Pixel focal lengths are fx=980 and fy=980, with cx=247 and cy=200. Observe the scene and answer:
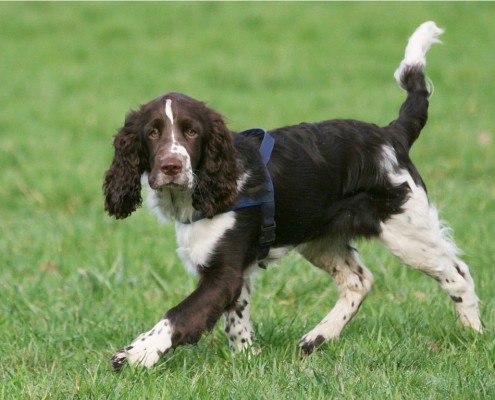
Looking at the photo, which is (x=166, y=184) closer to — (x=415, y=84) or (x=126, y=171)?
(x=126, y=171)

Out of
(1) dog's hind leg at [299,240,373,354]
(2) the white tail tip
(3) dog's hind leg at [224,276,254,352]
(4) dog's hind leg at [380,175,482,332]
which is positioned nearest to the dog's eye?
(3) dog's hind leg at [224,276,254,352]

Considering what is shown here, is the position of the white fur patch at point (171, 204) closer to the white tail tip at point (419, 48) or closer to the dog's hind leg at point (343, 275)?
the dog's hind leg at point (343, 275)

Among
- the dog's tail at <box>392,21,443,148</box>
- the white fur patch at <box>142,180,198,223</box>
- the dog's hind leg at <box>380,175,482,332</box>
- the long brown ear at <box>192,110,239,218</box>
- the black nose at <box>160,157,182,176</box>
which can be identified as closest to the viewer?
the black nose at <box>160,157,182,176</box>

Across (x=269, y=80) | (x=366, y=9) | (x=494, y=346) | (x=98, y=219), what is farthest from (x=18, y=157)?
(x=366, y=9)

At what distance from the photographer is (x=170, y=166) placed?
401 cm

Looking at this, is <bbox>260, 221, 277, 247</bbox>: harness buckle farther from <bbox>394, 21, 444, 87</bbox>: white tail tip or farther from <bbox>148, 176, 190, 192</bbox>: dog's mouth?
<bbox>394, 21, 444, 87</bbox>: white tail tip

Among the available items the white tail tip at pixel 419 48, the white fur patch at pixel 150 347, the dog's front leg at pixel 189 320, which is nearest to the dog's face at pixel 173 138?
the dog's front leg at pixel 189 320

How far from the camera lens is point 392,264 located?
6227 millimetres

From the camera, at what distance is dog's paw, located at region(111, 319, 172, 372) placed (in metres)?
4.07

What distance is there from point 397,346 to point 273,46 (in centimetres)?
1206

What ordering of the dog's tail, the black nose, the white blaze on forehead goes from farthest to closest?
1. the dog's tail
2. the white blaze on forehead
3. the black nose

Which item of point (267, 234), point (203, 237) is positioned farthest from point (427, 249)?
point (203, 237)

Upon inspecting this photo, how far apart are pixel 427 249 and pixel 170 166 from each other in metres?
1.55

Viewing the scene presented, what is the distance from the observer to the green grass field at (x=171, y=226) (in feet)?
13.3
